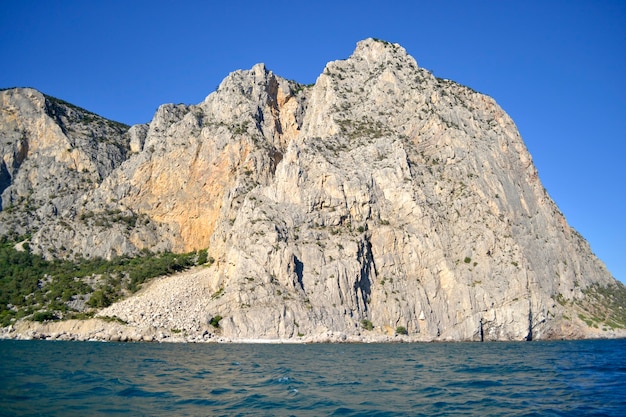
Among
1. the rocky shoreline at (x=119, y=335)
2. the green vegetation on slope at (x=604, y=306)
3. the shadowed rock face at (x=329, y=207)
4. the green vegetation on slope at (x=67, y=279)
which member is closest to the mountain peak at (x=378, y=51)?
the shadowed rock face at (x=329, y=207)

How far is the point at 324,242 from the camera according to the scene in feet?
276

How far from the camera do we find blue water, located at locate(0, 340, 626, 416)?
20.7 m

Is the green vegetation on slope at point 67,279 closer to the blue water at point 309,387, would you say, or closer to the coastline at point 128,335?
the coastline at point 128,335

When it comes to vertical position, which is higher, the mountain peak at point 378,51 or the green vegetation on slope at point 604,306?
the mountain peak at point 378,51

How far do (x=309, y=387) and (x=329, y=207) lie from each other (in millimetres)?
62052

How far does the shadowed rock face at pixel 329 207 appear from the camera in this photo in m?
79.2

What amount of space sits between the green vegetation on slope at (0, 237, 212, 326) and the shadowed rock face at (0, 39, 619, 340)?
399 centimetres

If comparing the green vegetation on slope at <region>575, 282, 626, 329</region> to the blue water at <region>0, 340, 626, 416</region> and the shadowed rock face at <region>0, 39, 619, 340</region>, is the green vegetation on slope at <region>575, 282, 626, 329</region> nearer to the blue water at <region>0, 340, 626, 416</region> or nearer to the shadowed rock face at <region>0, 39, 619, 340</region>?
the shadowed rock face at <region>0, 39, 619, 340</region>

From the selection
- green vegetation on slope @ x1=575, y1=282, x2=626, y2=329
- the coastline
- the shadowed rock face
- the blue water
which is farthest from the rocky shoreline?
green vegetation on slope @ x1=575, y1=282, x2=626, y2=329

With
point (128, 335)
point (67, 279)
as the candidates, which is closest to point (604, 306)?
point (128, 335)

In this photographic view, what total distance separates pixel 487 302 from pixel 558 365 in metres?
44.2

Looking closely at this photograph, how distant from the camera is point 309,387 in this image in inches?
1069

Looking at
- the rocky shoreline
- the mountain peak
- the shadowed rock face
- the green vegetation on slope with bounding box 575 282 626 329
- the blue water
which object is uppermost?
the mountain peak

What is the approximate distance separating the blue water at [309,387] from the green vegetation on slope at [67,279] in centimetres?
4864
